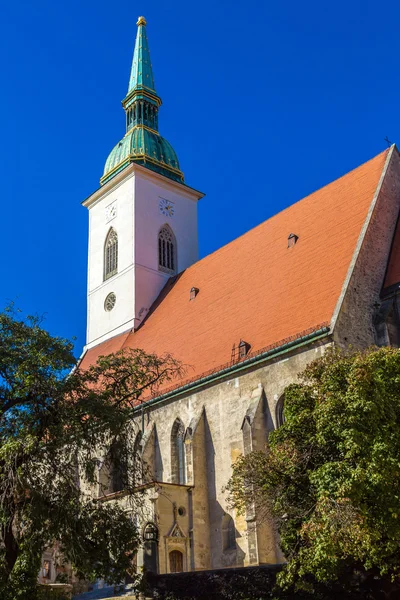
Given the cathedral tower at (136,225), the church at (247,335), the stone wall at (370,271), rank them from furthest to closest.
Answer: the cathedral tower at (136,225) < the church at (247,335) < the stone wall at (370,271)

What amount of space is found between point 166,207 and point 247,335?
14667mm

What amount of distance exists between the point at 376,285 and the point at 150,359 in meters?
7.96

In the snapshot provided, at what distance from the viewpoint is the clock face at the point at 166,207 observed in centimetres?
3469

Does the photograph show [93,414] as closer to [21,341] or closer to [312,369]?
[21,341]

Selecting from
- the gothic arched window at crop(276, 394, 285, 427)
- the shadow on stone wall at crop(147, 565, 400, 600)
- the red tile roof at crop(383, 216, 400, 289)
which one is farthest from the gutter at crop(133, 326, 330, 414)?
the shadow on stone wall at crop(147, 565, 400, 600)

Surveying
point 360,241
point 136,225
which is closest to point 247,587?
point 360,241

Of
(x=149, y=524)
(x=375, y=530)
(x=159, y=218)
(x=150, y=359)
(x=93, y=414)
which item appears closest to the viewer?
(x=375, y=530)

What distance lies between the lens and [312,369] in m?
14.1

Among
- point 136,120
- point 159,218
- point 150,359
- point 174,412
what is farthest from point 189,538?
point 136,120

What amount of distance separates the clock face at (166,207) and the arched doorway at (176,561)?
731 inches

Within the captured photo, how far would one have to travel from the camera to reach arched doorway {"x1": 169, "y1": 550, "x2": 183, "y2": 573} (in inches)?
780

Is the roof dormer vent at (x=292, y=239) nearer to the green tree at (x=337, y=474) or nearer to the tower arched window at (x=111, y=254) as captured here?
the green tree at (x=337, y=474)

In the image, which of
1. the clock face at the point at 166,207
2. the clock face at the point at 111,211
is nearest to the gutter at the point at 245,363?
the clock face at the point at 166,207

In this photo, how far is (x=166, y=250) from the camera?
3409cm
